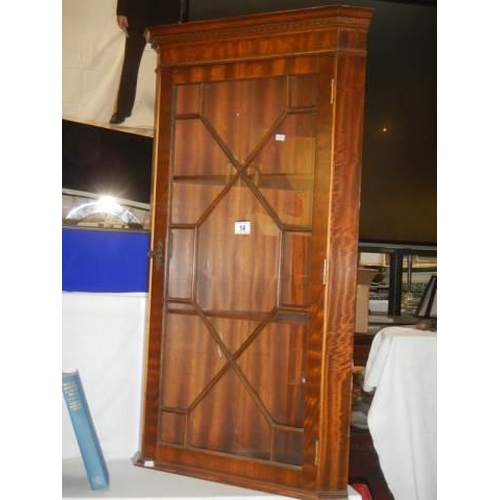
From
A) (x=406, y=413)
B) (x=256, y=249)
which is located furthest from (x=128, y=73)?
Answer: (x=406, y=413)

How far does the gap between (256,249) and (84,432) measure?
733mm

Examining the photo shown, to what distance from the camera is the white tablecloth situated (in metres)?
1.81

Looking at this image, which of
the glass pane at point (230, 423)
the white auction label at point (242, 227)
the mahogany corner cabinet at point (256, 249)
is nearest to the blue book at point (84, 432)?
the mahogany corner cabinet at point (256, 249)

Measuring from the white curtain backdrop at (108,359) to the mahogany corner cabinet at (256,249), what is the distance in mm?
139

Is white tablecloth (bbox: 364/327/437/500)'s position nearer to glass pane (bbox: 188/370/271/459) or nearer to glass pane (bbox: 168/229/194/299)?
glass pane (bbox: 188/370/271/459)

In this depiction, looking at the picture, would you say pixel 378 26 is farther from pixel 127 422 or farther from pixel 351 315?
pixel 127 422

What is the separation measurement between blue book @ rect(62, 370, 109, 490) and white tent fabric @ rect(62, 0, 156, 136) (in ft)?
4.16

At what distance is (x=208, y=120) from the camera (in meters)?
1.79

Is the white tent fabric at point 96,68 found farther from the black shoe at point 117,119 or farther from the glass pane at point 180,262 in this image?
the glass pane at point 180,262

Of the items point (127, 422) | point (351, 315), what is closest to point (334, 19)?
point (351, 315)

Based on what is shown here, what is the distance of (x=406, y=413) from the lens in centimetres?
183

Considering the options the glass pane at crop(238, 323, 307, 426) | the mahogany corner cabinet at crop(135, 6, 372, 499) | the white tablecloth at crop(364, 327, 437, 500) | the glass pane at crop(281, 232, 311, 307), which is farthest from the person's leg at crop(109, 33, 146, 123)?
the white tablecloth at crop(364, 327, 437, 500)

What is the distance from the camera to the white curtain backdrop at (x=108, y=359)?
1904 millimetres
